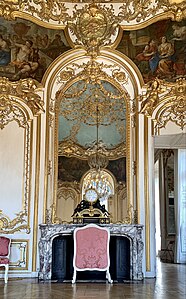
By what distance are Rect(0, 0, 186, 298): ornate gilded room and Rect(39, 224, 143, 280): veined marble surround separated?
6.4 inches

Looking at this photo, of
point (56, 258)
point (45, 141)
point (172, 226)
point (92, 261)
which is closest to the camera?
point (92, 261)

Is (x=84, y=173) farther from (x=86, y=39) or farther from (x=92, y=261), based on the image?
(x=86, y=39)

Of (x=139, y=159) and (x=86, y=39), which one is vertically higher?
(x=86, y=39)

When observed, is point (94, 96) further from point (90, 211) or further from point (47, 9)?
point (90, 211)

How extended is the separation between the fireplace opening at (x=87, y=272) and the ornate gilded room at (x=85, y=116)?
0.02m

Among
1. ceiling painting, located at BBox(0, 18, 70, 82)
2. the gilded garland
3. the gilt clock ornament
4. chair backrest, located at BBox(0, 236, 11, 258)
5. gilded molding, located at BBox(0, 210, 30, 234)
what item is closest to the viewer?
chair backrest, located at BBox(0, 236, 11, 258)

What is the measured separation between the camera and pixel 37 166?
8156mm

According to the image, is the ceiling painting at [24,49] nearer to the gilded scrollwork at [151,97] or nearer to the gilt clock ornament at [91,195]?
the gilded scrollwork at [151,97]

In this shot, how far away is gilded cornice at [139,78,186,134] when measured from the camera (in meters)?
8.48

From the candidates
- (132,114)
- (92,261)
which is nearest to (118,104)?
(132,114)

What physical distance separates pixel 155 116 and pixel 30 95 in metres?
2.58

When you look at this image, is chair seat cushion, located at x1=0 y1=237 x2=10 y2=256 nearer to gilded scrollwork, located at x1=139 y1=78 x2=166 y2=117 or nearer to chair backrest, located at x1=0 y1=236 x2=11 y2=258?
chair backrest, located at x1=0 y1=236 x2=11 y2=258

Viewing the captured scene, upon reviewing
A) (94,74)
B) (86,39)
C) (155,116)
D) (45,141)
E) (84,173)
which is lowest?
(84,173)

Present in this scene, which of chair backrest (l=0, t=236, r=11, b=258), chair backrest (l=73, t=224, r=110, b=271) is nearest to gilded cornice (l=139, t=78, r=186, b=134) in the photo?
chair backrest (l=73, t=224, r=110, b=271)
